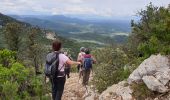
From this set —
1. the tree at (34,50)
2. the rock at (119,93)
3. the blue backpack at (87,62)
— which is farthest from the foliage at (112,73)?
the tree at (34,50)

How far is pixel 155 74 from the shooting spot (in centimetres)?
1263

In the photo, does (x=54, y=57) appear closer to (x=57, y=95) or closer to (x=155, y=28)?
(x=57, y=95)

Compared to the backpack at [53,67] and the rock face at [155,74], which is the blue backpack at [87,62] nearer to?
the rock face at [155,74]

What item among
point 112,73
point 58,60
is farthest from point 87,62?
point 58,60

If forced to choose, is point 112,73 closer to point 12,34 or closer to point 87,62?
point 87,62

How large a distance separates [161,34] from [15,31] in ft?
151

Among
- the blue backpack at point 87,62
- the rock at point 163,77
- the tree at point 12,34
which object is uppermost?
the rock at point 163,77

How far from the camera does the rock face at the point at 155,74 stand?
40.0 feet

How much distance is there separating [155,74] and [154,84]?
552 millimetres

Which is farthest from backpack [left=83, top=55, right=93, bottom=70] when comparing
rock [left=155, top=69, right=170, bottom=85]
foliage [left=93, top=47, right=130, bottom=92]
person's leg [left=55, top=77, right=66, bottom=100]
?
person's leg [left=55, top=77, right=66, bottom=100]

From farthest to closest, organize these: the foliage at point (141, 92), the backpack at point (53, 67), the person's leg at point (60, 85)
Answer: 1. the foliage at point (141, 92)
2. the person's leg at point (60, 85)
3. the backpack at point (53, 67)

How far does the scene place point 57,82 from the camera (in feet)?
38.1

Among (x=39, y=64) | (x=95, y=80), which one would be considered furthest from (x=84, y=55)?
(x=39, y=64)

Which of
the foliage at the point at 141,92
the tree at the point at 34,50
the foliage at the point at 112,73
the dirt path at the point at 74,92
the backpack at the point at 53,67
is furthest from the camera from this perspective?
the tree at the point at 34,50
